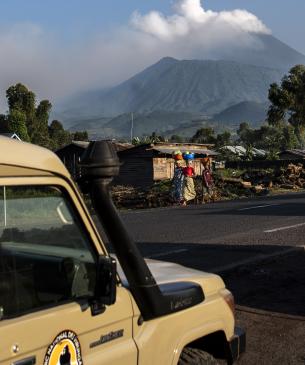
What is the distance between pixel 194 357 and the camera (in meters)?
3.19

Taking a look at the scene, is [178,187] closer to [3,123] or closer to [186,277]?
[186,277]

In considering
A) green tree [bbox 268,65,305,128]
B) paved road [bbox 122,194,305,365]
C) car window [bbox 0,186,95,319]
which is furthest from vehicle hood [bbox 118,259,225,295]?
green tree [bbox 268,65,305,128]

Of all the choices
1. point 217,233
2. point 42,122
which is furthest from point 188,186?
point 42,122

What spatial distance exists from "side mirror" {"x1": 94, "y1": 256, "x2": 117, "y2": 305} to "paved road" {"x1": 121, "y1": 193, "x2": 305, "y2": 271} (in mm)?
5760

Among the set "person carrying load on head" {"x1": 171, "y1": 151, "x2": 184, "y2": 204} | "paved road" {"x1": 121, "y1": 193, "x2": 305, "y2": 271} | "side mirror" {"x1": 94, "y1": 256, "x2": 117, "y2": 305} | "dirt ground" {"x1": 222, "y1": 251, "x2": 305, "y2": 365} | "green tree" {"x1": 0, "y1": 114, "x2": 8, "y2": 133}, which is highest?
"green tree" {"x1": 0, "y1": 114, "x2": 8, "y2": 133}

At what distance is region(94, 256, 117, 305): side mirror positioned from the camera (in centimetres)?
260

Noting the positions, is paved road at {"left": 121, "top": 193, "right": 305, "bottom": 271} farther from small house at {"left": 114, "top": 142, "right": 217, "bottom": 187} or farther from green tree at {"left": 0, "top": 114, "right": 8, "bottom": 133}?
green tree at {"left": 0, "top": 114, "right": 8, "bottom": 133}

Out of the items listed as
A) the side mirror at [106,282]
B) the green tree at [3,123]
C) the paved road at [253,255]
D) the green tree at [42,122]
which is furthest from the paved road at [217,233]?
the green tree at [42,122]

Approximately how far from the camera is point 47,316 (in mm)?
2424

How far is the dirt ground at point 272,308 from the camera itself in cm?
498

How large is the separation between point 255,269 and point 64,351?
20.2ft

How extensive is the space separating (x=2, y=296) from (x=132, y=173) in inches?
1470

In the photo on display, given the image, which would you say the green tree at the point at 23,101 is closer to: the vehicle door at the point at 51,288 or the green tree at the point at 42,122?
the green tree at the point at 42,122

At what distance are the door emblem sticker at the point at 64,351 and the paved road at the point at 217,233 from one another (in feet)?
19.3
